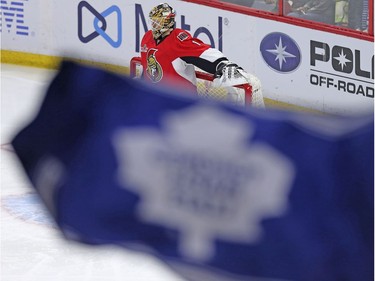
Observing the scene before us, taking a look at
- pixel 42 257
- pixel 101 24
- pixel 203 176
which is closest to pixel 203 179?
pixel 203 176

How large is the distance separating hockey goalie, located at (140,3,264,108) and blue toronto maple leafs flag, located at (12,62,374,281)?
422 centimetres

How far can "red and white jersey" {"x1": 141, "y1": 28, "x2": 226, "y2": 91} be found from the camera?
18.6 feet

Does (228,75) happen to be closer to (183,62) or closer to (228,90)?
(183,62)

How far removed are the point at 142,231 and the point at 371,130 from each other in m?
0.25

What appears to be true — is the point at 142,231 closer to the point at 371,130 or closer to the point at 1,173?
the point at 371,130

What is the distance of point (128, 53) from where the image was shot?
7934 mm

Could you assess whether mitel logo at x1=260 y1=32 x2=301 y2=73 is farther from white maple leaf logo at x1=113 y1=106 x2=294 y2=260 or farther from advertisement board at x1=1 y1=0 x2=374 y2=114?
white maple leaf logo at x1=113 y1=106 x2=294 y2=260

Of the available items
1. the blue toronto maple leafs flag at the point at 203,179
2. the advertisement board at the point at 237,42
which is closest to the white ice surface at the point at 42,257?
the advertisement board at the point at 237,42

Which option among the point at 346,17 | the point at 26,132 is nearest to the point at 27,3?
the point at 346,17

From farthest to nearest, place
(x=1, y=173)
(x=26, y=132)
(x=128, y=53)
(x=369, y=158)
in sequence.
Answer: (x=128, y=53) < (x=1, y=173) < (x=26, y=132) < (x=369, y=158)

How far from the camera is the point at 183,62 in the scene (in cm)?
572

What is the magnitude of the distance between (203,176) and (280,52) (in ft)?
20.2

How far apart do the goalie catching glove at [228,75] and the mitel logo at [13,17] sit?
3089mm

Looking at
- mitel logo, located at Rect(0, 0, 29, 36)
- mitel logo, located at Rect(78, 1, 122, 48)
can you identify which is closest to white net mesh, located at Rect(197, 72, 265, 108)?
mitel logo, located at Rect(78, 1, 122, 48)
